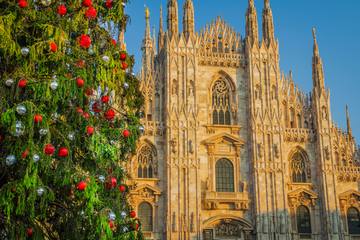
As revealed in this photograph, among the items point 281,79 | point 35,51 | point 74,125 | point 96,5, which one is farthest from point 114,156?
point 281,79

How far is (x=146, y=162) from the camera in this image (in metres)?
32.4

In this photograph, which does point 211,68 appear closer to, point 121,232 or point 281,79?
point 281,79

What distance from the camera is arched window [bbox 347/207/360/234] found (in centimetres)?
3384

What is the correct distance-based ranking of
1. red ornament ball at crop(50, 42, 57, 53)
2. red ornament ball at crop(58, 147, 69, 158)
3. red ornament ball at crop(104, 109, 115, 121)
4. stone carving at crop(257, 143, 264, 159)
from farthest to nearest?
stone carving at crop(257, 143, 264, 159) → red ornament ball at crop(104, 109, 115, 121) → red ornament ball at crop(50, 42, 57, 53) → red ornament ball at crop(58, 147, 69, 158)

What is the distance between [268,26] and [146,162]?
1284 cm

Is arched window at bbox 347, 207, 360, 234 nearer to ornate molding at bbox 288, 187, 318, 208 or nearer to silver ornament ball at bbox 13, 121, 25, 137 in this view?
ornate molding at bbox 288, 187, 318, 208

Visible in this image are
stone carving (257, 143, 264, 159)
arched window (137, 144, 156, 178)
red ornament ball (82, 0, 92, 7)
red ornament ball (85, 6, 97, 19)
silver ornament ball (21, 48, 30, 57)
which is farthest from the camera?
stone carving (257, 143, 264, 159)

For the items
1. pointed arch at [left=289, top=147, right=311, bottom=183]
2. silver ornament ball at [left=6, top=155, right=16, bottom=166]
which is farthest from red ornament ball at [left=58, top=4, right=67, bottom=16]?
pointed arch at [left=289, top=147, right=311, bottom=183]

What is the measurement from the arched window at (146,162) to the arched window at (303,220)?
952 centimetres

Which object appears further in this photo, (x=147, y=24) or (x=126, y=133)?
(x=147, y=24)

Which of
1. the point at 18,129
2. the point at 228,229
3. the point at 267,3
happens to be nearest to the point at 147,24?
the point at 267,3

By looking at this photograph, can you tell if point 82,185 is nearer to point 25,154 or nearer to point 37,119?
point 25,154

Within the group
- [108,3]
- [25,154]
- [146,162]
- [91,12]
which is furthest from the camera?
[146,162]

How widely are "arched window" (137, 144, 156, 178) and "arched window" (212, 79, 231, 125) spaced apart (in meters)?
4.77
